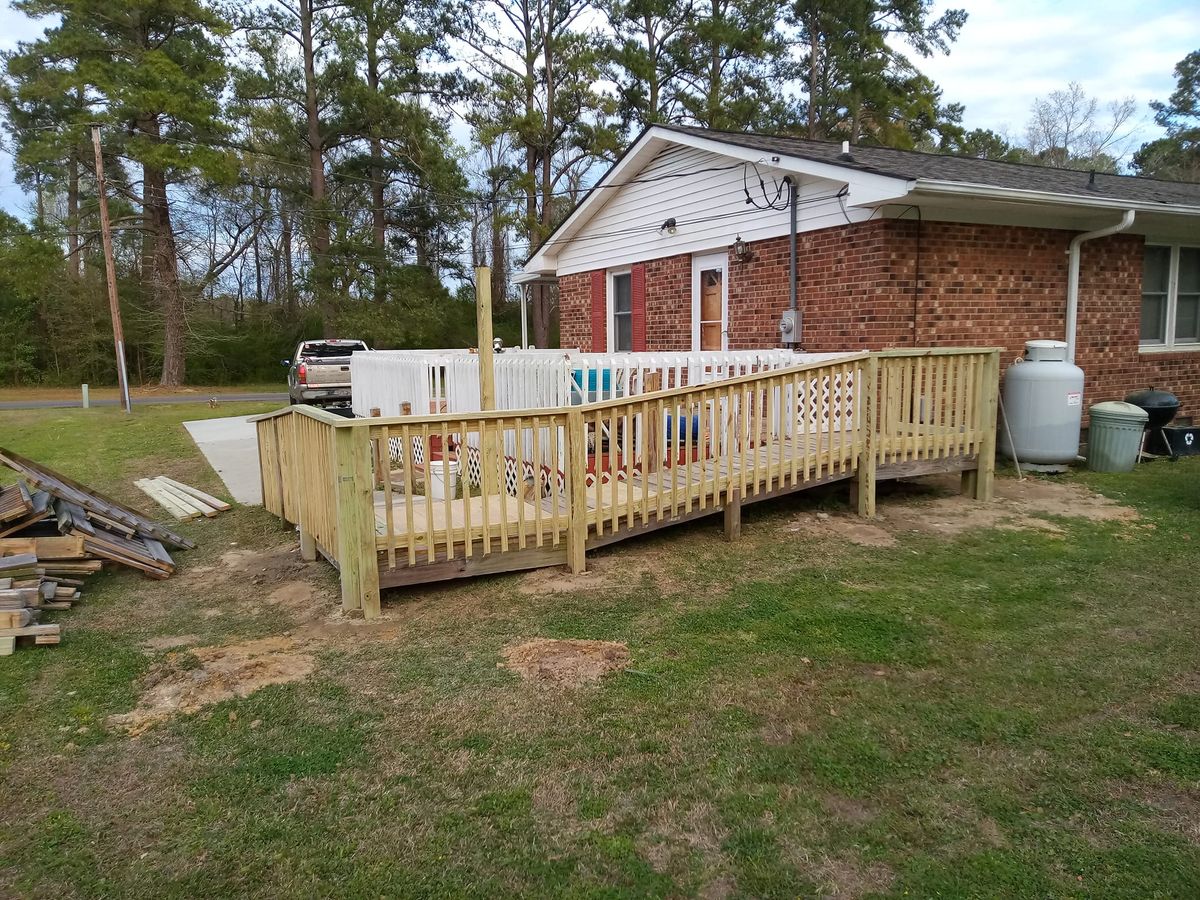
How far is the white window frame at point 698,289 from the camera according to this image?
10289 millimetres

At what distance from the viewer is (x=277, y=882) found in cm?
240

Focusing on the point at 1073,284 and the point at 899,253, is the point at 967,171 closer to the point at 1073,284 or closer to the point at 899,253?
the point at 1073,284

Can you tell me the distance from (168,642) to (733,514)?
371 centimetres

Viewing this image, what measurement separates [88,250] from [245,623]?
29.2 meters

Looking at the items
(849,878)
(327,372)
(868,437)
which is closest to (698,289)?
(868,437)

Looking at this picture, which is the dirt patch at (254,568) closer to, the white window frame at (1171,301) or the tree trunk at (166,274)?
the white window frame at (1171,301)

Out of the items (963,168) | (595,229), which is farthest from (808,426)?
(595,229)

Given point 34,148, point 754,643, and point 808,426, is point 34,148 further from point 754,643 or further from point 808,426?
point 754,643

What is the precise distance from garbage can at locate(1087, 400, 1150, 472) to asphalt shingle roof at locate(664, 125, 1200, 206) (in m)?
2.20

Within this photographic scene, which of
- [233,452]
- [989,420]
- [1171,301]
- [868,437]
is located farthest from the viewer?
[233,452]

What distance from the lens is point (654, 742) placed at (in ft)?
10.4

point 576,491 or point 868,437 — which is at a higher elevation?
point 868,437

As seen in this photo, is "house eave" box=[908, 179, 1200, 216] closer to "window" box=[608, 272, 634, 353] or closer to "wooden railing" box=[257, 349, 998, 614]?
"wooden railing" box=[257, 349, 998, 614]

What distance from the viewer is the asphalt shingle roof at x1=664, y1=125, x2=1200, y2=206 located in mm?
8297
